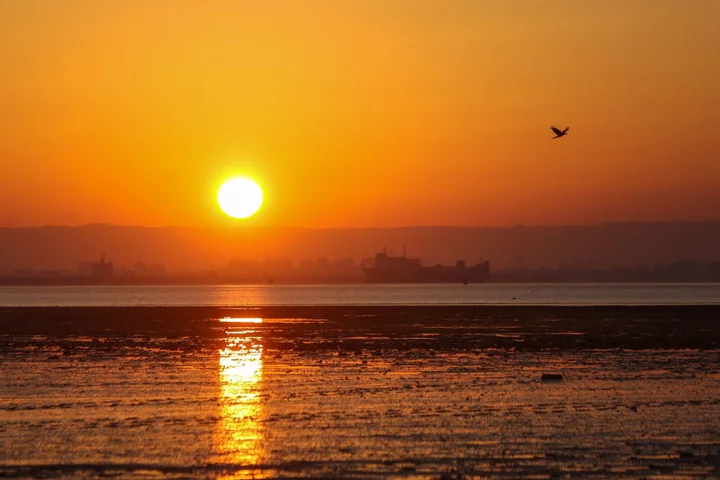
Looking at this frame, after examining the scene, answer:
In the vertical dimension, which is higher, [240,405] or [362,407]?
[240,405]

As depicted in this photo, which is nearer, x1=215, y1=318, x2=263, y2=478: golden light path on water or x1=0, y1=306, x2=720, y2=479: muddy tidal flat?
x1=0, y1=306, x2=720, y2=479: muddy tidal flat

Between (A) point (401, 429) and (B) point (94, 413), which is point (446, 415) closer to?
(A) point (401, 429)

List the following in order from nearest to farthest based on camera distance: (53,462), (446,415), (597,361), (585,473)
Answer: (585,473) < (53,462) < (446,415) < (597,361)

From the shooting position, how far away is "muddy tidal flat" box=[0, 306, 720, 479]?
66.7 feet

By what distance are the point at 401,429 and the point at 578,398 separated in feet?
26.7

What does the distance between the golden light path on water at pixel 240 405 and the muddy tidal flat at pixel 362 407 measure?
0.09 meters

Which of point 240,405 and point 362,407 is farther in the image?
point 240,405

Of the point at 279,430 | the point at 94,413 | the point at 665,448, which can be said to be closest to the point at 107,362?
the point at 94,413

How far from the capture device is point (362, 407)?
92.7 feet

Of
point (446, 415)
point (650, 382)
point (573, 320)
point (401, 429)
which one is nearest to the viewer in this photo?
point (401, 429)

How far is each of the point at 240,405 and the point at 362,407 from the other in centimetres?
371

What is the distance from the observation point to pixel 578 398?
1189 inches

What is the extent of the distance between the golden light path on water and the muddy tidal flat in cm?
9

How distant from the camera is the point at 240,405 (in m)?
29.1
